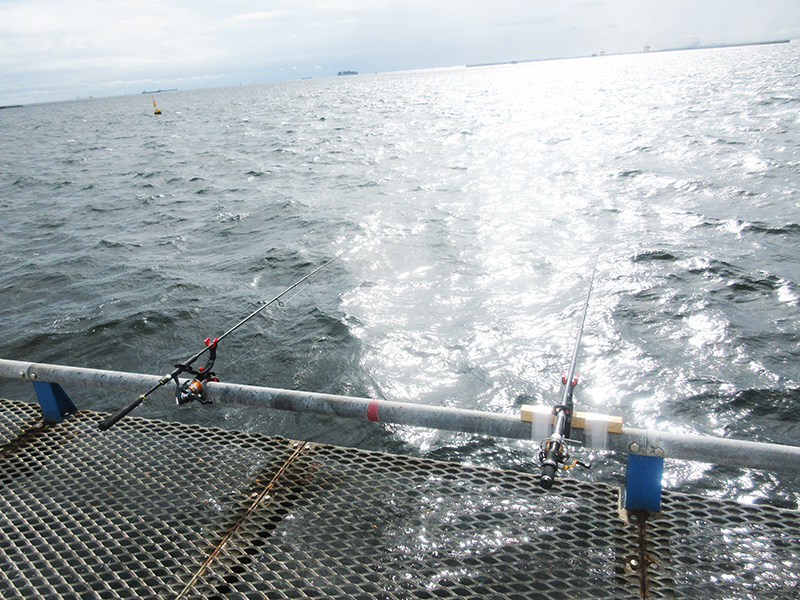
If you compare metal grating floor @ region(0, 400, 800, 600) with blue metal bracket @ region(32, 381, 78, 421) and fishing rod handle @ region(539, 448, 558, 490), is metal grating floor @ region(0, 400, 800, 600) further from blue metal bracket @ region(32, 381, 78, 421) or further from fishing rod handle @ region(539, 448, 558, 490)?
fishing rod handle @ region(539, 448, 558, 490)

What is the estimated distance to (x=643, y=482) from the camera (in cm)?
281

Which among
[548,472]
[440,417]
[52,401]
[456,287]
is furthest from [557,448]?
[456,287]

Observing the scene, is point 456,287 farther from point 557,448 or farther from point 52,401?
point 557,448

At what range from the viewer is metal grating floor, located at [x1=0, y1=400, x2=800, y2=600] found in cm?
261

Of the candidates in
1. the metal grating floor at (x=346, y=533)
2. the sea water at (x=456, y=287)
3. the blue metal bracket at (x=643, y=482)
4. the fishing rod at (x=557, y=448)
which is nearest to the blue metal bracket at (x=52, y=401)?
the metal grating floor at (x=346, y=533)

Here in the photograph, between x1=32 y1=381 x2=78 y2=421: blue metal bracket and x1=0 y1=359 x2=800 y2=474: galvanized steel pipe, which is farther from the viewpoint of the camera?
x1=32 y1=381 x2=78 y2=421: blue metal bracket

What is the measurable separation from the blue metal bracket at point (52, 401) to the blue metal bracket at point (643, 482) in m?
4.18

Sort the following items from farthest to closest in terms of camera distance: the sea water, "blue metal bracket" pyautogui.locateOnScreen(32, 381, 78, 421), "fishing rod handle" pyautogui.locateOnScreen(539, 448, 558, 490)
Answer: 1. the sea water
2. "blue metal bracket" pyautogui.locateOnScreen(32, 381, 78, 421)
3. "fishing rod handle" pyautogui.locateOnScreen(539, 448, 558, 490)

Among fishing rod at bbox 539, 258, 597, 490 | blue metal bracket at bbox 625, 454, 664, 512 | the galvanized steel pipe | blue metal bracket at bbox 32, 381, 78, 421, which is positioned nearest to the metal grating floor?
blue metal bracket at bbox 625, 454, 664, 512

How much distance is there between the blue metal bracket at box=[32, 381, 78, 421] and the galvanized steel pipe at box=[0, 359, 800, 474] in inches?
11.4

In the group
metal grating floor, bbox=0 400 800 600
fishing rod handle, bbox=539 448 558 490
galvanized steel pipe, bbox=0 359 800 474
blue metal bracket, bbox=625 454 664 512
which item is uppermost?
fishing rod handle, bbox=539 448 558 490

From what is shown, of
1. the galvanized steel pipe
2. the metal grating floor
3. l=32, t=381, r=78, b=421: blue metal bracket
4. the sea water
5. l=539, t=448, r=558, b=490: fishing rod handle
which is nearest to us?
l=539, t=448, r=558, b=490: fishing rod handle

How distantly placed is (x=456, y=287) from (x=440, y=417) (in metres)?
5.90

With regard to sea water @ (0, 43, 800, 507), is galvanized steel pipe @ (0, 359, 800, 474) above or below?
above
